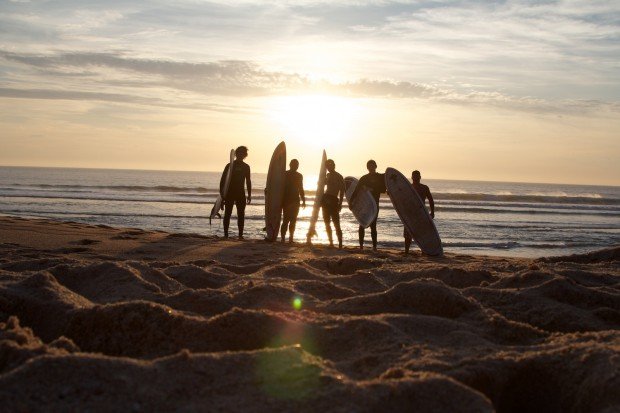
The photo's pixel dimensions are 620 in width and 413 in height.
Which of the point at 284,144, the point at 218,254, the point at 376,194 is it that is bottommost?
the point at 218,254

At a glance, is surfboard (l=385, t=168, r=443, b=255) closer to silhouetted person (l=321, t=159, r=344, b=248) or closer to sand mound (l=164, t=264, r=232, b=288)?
silhouetted person (l=321, t=159, r=344, b=248)

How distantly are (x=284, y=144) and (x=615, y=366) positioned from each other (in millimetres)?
10819

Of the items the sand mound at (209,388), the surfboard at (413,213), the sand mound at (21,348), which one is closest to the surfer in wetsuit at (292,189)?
the surfboard at (413,213)

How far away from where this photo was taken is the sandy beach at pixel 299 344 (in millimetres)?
2336

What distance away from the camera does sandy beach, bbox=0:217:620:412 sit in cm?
234

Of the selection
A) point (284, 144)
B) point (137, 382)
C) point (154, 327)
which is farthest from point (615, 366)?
point (284, 144)

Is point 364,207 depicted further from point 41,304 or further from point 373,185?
point 41,304

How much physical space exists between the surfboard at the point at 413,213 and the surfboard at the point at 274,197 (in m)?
1.95

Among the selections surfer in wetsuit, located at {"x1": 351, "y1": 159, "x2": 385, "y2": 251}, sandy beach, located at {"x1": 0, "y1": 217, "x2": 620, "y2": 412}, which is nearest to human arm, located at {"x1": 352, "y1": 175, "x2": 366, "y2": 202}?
surfer in wetsuit, located at {"x1": 351, "y1": 159, "x2": 385, "y2": 251}

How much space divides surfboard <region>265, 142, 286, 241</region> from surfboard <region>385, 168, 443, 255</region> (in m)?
1.95

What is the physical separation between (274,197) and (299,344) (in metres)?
9.21

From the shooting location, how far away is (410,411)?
7.51 ft

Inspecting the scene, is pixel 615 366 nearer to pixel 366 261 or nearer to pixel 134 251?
pixel 366 261

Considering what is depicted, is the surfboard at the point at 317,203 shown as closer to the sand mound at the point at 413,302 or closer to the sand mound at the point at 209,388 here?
the sand mound at the point at 413,302
